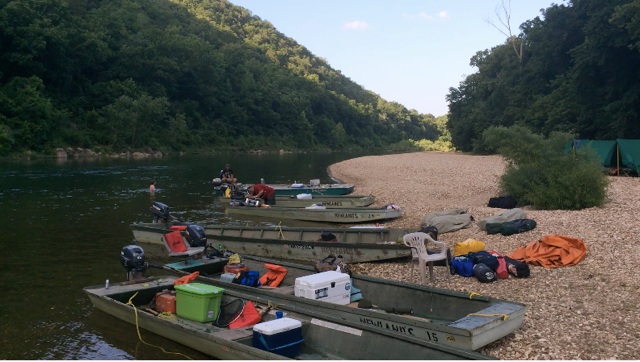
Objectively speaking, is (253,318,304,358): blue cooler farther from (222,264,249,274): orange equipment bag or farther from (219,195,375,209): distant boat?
(219,195,375,209): distant boat

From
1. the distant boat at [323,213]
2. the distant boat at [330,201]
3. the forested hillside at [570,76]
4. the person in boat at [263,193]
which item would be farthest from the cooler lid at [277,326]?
the forested hillside at [570,76]

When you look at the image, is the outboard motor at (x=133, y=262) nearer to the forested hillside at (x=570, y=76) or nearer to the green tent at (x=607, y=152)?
the forested hillside at (x=570, y=76)

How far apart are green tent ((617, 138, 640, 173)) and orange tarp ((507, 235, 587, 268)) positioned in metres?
17.9

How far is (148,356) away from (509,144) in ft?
52.9

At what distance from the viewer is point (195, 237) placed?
11.3 m

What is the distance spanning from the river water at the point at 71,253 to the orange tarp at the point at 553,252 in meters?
7.35

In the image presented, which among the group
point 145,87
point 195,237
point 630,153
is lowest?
point 195,237

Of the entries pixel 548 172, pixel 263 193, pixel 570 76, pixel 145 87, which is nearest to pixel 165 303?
pixel 263 193

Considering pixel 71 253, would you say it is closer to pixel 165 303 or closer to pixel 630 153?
pixel 165 303

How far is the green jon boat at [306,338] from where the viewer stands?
6055mm

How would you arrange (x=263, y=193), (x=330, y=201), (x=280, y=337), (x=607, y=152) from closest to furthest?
1. (x=280, y=337)
2. (x=263, y=193)
3. (x=330, y=201)
4. (x=607, y=152)

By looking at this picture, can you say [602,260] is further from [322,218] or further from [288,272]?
[322,218]

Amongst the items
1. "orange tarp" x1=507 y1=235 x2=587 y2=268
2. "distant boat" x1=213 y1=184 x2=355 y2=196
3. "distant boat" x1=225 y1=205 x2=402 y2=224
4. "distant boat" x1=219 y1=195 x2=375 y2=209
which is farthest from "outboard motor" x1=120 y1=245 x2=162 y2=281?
"distant boat" x1=213 y1=184 x2=355 y2=196

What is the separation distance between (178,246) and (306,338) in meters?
5.29
